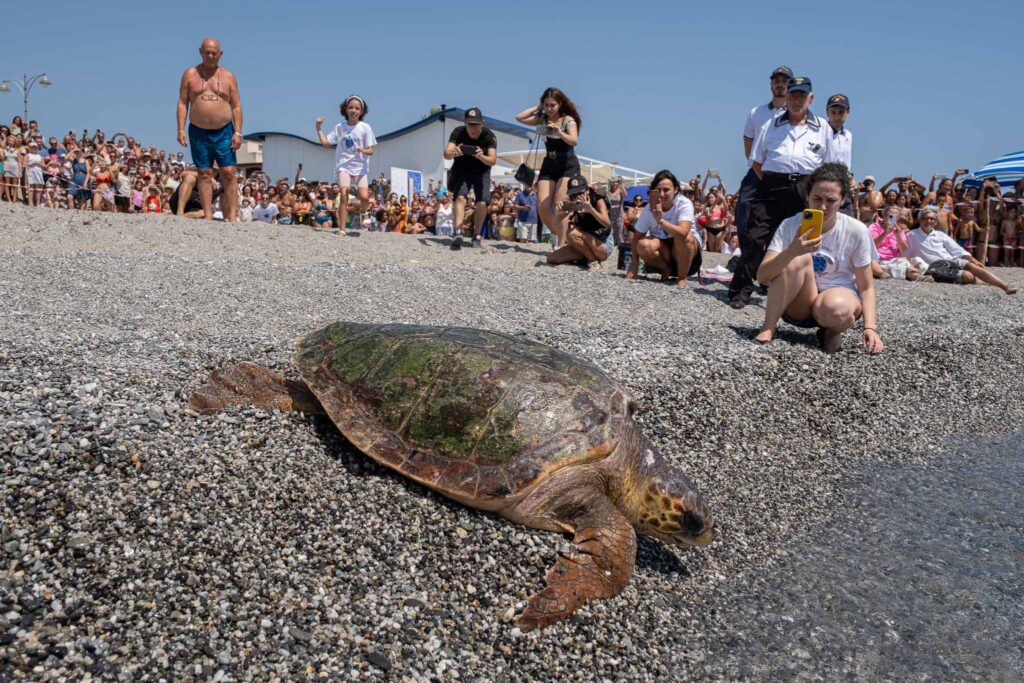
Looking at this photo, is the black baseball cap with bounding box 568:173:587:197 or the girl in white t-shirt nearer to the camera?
the black baseball cap with bounding box 568:173:587:197

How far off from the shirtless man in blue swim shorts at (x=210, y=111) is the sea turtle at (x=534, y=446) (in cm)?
627

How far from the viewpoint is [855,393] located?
5562mm

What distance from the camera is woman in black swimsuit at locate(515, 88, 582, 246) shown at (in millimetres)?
9016

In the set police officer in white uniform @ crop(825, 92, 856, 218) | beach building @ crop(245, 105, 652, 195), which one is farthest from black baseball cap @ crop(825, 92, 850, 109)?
beach building @ crop(245, 105, 652, 195)

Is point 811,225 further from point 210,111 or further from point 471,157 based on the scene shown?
point 210,111

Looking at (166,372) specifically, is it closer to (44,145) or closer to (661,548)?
(661,548)

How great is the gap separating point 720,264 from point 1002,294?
3805 millimetres

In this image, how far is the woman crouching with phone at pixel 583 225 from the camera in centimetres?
911

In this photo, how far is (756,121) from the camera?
7.80 meters

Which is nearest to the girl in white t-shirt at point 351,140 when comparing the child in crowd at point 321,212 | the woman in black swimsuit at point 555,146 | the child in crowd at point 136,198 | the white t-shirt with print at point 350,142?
the white t-shirt with print at point 350,142

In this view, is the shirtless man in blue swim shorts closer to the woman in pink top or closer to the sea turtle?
the sea turtle

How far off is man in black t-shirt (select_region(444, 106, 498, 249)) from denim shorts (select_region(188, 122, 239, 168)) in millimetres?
2712

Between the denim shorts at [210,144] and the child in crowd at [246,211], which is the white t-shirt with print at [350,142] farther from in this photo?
the child in crowd at [246,211]

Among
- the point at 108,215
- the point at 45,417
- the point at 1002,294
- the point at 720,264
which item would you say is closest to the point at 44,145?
the point at 108,215
